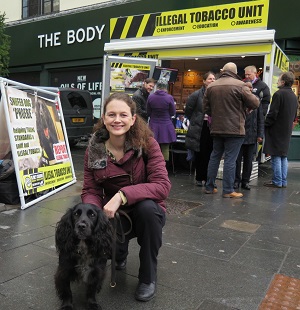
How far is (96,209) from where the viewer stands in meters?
2.45

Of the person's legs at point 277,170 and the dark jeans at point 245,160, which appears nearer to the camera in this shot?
the dark jeans at point 245,160

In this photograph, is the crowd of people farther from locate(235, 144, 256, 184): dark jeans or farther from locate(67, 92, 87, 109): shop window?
locate(67, 92, 87, 109): shop window

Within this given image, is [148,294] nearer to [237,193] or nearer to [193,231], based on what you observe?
[193,231]

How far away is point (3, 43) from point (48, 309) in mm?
13803

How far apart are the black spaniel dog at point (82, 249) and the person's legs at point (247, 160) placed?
14.7 feet

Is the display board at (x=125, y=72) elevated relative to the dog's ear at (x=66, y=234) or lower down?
elevated

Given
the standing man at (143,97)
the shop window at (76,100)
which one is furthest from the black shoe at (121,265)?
the shop window at (76,100)

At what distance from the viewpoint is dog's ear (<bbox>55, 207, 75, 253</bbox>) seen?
7.77ft

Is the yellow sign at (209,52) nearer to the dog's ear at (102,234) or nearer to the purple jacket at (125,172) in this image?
the purple jacket at (125,172)

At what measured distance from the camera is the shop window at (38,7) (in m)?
14.9

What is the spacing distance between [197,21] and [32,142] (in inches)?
184

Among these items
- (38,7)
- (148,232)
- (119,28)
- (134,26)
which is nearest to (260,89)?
(134,26)

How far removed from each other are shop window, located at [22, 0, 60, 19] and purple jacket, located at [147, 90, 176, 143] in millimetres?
9699

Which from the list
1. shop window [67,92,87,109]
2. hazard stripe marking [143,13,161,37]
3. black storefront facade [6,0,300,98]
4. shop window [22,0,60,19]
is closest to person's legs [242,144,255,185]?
hazard stripe marking [143,13,161,37]
